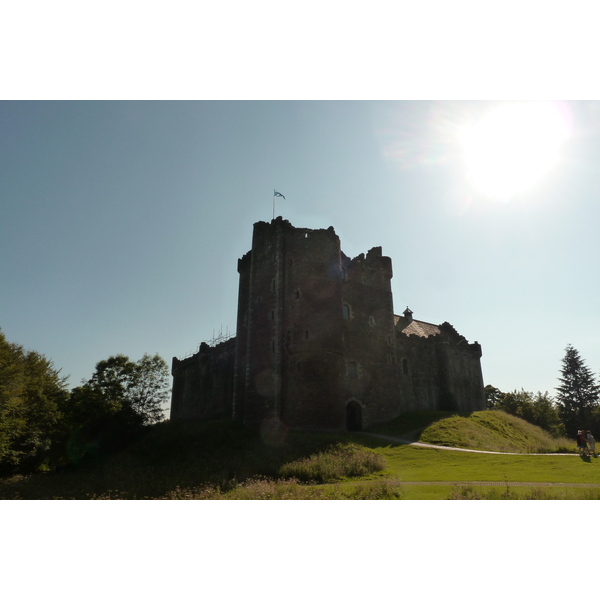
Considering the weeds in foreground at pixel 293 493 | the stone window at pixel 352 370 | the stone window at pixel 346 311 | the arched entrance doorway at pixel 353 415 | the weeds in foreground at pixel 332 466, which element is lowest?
the weeds in foreground at pixel 293 493

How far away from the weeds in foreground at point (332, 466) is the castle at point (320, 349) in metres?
7.46

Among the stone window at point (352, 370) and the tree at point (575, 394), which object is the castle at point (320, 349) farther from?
the tree at point (575, 394)

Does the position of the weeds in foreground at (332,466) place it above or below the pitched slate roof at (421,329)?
below

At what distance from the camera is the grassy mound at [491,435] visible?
73.7 ft

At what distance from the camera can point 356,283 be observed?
109 feet

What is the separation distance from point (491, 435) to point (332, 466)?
1497 cm

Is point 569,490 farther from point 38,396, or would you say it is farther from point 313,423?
point 38,396

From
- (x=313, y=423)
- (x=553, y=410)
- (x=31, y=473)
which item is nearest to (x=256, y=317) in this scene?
(x=313, y=423)

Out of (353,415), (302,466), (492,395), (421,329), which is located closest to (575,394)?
(492,395)

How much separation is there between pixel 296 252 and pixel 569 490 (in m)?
22.7

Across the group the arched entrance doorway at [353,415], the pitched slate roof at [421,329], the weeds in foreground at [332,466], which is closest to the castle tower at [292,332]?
the arched entrance doorway at [353,415]

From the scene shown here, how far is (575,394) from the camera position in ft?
182

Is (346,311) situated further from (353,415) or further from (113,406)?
(113,406)

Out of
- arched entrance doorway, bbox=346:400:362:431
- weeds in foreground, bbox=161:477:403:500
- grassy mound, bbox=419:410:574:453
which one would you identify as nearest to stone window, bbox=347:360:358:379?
arched entrance doorway, bbox=346:400:362:431
